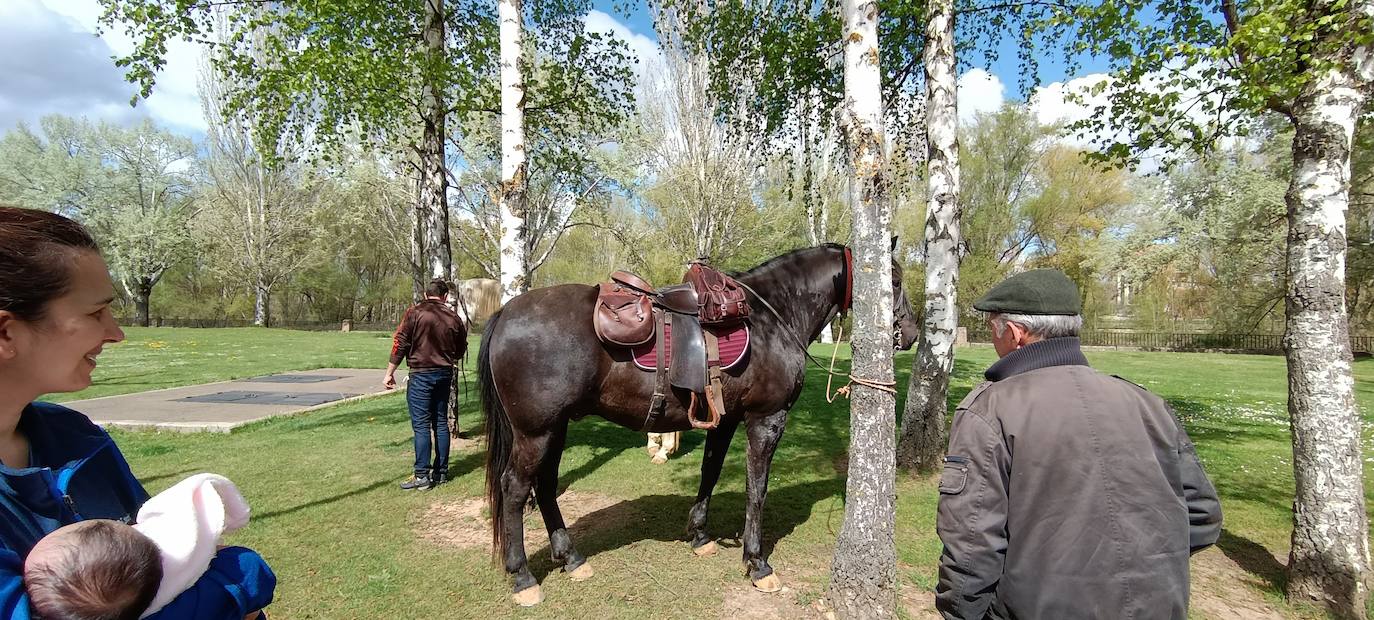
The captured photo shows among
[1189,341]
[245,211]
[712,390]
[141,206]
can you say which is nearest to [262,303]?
[245,211]

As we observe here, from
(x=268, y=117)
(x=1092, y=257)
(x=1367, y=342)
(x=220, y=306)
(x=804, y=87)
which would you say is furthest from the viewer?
(x=220, y=306)

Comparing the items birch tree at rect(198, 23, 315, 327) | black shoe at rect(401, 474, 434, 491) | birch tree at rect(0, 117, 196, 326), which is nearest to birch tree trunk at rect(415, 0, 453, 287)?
black shoe at rect(401, 474, 434, 491)

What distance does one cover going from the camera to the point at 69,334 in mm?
1128

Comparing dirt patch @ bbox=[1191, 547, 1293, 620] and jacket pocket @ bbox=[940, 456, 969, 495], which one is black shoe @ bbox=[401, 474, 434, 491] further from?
dirt patch @ bbox=[1191, 547, 1293, 620]

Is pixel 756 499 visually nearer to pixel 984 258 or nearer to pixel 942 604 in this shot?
pixel 942 604

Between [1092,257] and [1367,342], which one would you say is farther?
[1092,257]

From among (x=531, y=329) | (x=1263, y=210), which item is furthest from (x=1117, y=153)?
(x=1263, y=210)

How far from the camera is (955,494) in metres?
1.83

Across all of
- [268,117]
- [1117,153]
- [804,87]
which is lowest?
[1117,153]

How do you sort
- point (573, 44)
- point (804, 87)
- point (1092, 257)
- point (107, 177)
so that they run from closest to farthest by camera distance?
point (573, 44), point (804, 87), point (1092, 257), point (107, 177)

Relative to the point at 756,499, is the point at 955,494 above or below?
above

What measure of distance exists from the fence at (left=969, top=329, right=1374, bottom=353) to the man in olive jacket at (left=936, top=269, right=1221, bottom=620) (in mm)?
25680

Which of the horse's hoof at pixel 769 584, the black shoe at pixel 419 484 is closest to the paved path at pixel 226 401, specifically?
the black shoe at pixel 419 484

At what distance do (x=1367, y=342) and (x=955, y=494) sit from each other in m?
33.6
